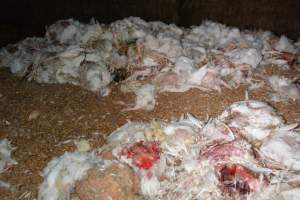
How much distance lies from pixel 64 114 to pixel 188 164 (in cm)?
143

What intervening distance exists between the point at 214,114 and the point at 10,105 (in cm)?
206

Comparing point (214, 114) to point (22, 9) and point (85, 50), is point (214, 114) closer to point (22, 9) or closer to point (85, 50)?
point (85, 50)

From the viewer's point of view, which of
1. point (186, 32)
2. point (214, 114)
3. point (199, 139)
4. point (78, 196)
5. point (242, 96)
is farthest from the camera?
point (186, 32)

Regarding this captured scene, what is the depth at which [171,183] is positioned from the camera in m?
2.47

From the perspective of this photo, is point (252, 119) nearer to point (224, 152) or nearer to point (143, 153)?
point (224, 152)

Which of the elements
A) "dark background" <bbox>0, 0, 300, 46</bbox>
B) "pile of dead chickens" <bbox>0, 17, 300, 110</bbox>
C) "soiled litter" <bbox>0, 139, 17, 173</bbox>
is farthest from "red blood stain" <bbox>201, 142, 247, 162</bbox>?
"dark background" <bbox>0, 0, 300, 46</bbox>

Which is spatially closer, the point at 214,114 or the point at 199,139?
the point at 199,139

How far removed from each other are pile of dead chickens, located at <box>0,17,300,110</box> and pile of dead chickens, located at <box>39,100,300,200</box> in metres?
0.78

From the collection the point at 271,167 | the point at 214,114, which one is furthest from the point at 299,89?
the point at 271,167

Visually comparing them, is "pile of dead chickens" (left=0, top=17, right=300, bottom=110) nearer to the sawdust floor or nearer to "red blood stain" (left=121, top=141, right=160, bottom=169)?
the sawdust floor

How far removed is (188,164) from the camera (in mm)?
2541

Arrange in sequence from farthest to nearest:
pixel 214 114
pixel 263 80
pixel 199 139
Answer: pixel 263 80 < pixel 214 114 < pixel 199 139

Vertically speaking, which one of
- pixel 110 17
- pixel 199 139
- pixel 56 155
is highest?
pixel 110 17

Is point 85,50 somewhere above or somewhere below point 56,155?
above
